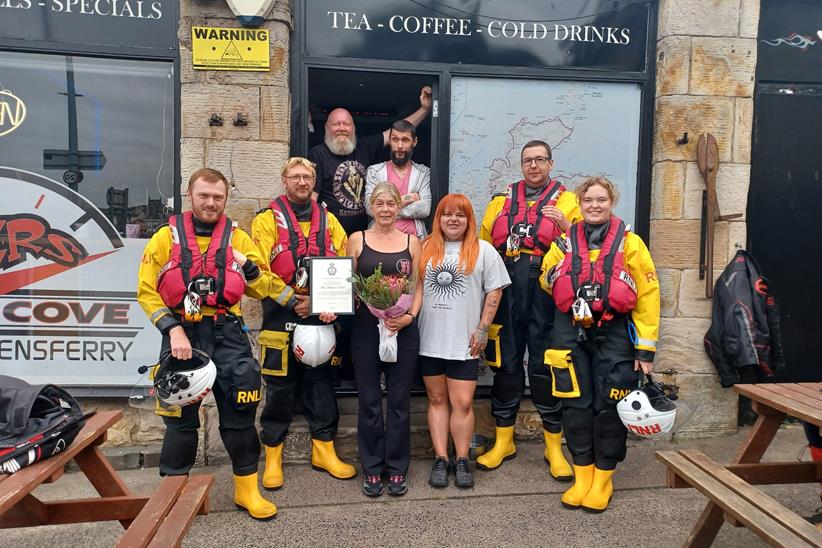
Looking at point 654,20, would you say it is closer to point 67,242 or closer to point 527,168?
point 527,168

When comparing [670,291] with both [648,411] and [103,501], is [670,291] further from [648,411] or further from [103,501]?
[103,501]

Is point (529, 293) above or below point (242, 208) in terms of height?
below

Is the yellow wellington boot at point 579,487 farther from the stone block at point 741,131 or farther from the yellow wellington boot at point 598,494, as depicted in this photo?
the stone block at point 741,131

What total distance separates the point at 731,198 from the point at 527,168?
1.79 meters

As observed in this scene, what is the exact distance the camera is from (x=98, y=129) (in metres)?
4.27

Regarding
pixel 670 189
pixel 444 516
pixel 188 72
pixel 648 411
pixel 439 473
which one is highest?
pixel 188 72

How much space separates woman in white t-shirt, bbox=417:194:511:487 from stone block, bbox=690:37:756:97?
227cm

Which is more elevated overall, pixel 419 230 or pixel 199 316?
pixel 419 230

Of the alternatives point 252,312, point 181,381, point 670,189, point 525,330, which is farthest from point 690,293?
point 181,381

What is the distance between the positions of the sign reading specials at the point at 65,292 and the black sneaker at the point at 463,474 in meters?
2.32

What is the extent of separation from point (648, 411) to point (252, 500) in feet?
7.47

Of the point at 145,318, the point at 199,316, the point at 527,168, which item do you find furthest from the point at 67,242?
the point at 527,168

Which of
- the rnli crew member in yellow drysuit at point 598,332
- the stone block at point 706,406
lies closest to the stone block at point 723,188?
the stone block at point 706,406

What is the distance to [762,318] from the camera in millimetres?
4418
